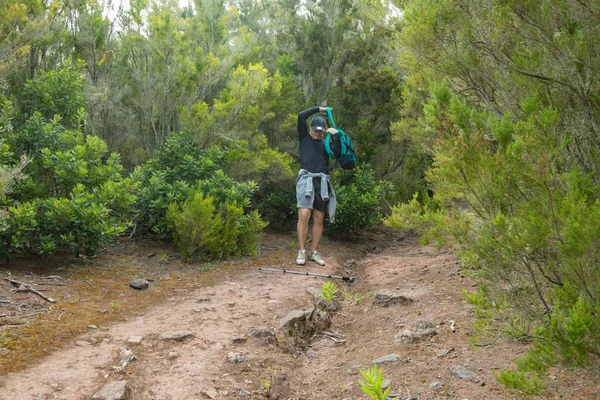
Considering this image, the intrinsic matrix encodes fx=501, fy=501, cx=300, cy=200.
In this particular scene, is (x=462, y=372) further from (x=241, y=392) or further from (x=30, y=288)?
(x=30, y=288)

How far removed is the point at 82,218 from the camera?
5340 mm

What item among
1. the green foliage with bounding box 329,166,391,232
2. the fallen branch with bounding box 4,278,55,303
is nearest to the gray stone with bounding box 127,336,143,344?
the fallen branch with bounding box 4,278,55,303

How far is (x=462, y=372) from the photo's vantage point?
3080 millimetres

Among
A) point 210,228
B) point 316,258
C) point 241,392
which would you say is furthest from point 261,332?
point 316,258

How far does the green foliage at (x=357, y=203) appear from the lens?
8.38 meters

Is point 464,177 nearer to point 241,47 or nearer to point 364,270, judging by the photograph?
point 364,270

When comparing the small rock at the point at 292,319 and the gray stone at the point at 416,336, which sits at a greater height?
the gray stone at the point at 416,336

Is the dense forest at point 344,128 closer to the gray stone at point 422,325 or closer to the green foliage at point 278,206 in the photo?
the green foliage at point 278,206

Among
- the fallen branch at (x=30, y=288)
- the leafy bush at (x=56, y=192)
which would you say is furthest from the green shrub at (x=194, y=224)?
the fallen branch at (x=30, y=288)

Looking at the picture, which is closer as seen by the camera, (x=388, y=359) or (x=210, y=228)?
(x=388, y=359)

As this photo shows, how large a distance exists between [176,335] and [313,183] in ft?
11.3

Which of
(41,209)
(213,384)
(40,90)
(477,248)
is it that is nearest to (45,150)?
(41,209)

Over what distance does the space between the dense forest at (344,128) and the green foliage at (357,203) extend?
0.12 feet

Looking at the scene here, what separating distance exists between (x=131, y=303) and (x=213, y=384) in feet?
6.17
